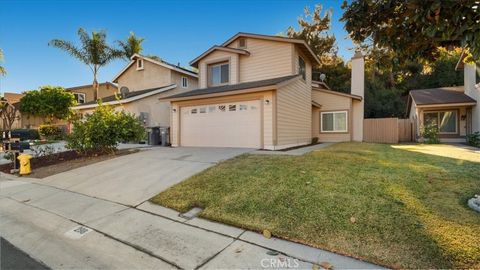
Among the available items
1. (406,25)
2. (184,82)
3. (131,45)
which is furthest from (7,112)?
(406,25)

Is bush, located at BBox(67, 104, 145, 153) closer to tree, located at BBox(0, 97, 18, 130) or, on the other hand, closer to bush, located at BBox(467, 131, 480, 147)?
tree, located at BBox(0, 97, 18, 130)

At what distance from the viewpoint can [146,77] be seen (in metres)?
20.8

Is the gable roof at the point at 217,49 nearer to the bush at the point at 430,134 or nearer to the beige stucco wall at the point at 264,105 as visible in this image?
the beige stucco wall at the point at 264,105

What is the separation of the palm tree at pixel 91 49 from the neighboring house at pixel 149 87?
2726mm

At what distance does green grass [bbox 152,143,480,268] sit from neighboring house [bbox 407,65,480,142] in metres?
12.4

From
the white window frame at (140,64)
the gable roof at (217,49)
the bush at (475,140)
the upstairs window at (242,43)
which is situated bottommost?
the bush at (475,140)

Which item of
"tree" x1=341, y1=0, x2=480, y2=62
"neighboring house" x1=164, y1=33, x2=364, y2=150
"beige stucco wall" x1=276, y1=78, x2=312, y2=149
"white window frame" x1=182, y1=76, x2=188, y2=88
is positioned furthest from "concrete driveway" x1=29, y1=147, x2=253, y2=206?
"white window frame" x1=182, y1=76, x2=188, y2=88

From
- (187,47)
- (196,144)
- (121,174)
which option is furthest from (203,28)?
(121,174)

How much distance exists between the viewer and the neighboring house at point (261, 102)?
10843mm

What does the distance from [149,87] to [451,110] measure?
2311cm

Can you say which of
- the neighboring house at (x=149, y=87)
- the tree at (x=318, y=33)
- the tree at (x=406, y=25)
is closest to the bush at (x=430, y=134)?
the tree at (x=406, y=25)

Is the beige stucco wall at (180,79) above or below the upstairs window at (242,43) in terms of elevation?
below

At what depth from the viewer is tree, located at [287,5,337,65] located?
29203mm

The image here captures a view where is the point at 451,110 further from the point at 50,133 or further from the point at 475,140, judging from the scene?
the point at 50,133
